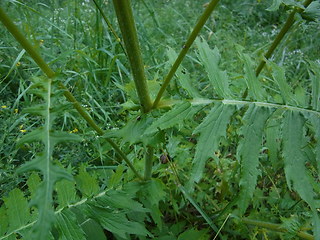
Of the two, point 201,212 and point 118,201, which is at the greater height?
point 118,201

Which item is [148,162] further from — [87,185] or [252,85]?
[252,85]

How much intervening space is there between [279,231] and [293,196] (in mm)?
524

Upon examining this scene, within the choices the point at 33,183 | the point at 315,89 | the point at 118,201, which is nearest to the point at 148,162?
the point at 118,201

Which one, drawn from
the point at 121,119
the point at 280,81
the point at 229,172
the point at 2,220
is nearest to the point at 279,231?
the point at 229,172

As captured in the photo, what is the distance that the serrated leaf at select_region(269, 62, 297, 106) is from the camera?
128cm

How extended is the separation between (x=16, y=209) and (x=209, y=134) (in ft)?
2.47

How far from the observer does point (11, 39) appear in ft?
9.86

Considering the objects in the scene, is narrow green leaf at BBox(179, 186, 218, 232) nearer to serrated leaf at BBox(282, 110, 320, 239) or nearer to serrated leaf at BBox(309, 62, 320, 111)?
serrated leaf at BBox(282, 110, 320, 239)

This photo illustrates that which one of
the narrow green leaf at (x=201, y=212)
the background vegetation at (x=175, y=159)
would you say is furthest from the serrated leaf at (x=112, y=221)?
the narrow green leaf at (x=201, y=212)

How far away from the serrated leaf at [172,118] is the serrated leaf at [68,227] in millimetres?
395

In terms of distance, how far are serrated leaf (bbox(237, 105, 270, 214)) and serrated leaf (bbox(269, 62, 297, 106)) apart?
0.48 feet

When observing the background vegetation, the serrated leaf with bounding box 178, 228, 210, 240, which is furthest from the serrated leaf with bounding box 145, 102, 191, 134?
the serrated leaf with bounding box 178, 228, 210, 240

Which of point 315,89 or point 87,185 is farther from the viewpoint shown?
point 87,185

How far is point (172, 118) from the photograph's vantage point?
1.17 meters
